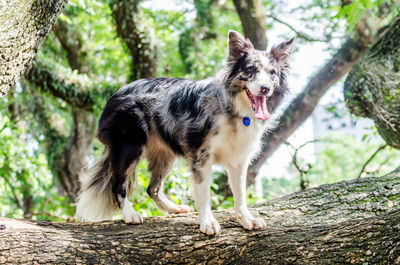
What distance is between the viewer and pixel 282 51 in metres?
4.00

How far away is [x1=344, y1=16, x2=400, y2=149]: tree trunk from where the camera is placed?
4793 millimetres

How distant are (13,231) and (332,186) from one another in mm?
2847

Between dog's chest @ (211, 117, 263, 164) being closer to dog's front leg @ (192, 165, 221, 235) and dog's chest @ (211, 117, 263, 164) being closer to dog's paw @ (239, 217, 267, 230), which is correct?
dog's front leg @ (192, 165, 221, 235)

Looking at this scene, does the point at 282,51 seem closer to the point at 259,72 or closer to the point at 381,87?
the point at 259,72

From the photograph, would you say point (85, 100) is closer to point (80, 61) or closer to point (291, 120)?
point (80, 61)

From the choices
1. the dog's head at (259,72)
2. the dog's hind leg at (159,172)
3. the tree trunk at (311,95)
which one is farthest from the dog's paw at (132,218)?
the tree trunk at (311,95)

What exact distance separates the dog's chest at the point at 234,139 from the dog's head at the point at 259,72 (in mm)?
210

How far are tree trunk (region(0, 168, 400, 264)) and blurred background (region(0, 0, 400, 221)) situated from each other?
1.22m

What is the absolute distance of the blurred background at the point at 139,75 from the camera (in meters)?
6.59

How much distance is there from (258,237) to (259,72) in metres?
1.44

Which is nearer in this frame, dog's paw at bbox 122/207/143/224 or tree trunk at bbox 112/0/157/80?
dog's paw at bbox 122/207/143/224

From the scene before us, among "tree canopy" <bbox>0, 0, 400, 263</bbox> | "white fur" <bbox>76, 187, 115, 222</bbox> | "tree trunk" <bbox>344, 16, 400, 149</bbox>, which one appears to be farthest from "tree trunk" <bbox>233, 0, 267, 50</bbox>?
"white fur" <bbox>76, 187, 115, 222</bbox>

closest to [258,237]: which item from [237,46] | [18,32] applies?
[237,46]

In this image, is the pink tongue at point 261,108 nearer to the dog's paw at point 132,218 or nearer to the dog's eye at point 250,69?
the dog's eye at point 250,69
